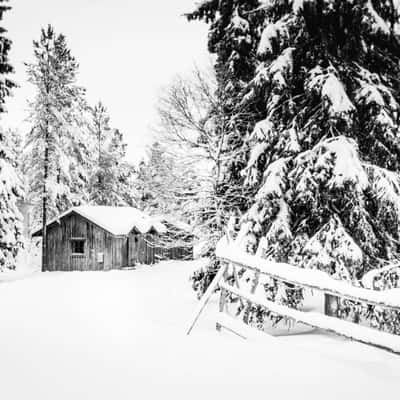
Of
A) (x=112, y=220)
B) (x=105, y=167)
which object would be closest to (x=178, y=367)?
(x=112, y=220)

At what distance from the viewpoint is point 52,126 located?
Answer: 26.8m

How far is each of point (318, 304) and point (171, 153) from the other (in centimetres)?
704

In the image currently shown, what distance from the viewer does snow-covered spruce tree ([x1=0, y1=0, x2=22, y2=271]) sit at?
17.4 metres

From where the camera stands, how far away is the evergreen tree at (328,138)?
27.8 feet

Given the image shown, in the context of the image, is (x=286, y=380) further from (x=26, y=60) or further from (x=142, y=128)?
(x=26, y=60)

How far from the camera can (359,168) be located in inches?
325

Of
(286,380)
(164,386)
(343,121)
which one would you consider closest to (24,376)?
(164,386)

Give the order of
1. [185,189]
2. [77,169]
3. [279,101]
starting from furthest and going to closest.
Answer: [77,169], [185,189], [279,101]

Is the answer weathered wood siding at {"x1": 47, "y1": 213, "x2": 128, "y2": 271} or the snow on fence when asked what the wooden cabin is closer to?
weathered wood siding at {"x1": 47, "y1": 213, "x2": 128, "y2": 271}

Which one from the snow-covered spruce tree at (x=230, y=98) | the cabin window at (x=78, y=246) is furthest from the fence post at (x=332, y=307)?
the cabin window at (x=78, y=246)

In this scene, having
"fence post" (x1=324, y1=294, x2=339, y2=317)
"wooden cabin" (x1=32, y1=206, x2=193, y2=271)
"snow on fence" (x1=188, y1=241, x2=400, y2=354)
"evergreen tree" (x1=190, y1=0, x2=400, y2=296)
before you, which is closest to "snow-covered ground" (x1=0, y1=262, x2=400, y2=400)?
"snow on fence" (x1=188, y1=241, x2=400, y2=354)

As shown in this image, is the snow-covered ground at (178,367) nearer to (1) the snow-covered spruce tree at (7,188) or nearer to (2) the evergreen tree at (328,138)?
(2) the evergreen tree at (328,138)

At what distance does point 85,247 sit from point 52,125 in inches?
388

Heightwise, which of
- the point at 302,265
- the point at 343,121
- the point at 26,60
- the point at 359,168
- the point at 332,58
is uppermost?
the point at 26,60
